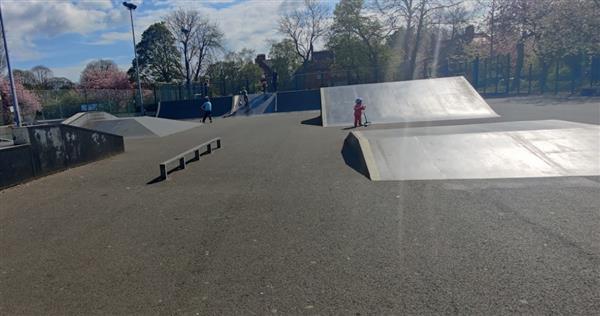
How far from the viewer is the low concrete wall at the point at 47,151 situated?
23.6ft

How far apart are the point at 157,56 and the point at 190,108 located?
25475 millimetres

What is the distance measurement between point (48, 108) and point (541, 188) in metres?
35.4

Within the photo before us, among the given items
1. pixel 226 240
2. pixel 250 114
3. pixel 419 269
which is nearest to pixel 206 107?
pixel 250 114

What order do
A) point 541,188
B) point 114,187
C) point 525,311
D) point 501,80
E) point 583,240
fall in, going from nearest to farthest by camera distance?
point 525,311
point 583,240
point 541,188
point 114,187
point 501,80

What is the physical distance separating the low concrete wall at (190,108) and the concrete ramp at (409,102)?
41.4 ft

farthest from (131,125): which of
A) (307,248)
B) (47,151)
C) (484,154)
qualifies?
(307,248)

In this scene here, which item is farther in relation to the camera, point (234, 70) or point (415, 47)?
point (234, 70)

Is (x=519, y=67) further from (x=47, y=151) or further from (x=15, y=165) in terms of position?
(x=15, y=165)

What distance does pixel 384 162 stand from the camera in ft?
23.7

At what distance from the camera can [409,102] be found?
59.3 feet

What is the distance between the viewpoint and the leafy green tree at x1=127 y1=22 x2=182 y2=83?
51.7m

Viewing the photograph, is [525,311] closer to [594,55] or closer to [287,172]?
[287,172]

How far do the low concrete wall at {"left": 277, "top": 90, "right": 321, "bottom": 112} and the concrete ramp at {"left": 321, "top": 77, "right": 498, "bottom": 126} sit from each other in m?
9.19

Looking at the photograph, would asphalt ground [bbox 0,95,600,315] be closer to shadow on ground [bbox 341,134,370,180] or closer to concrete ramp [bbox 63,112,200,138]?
shadow on ground [bbox 341,134,370,180]
